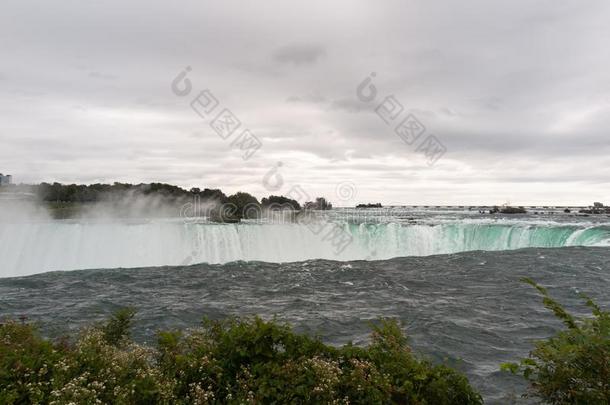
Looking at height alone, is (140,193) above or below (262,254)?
above

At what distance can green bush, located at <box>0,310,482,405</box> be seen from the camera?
4.43 metres

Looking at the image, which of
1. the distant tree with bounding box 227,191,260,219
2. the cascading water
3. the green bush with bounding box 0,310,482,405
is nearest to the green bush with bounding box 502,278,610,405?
the green bush with bounding box 0,310,482,405

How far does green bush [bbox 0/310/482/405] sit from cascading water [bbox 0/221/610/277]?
22.6 meters

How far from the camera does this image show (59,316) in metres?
14.0

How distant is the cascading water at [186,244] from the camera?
89.7 feet

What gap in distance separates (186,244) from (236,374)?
24123 mm

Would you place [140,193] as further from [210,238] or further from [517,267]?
[517,267]

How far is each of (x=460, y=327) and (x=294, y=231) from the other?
19315 mm

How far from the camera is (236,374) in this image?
496cm

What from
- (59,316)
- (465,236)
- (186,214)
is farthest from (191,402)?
(186,214)

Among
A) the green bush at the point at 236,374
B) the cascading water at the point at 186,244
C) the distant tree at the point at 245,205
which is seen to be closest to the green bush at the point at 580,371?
the green bush at the point at 236,374

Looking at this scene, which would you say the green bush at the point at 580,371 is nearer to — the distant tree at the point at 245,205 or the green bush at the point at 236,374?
the green bush at the point at 236,374

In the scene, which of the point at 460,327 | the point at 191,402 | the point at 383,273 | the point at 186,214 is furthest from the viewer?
the point at 186,214

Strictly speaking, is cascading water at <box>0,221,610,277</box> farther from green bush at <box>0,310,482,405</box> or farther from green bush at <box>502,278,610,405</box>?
green bush at <box>502,278,610,405</box>
